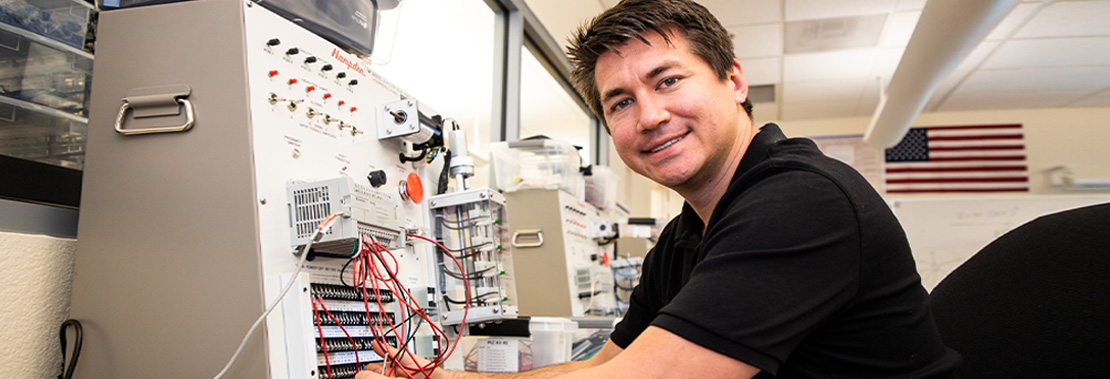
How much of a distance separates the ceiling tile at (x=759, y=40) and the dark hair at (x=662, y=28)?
376 centimetres

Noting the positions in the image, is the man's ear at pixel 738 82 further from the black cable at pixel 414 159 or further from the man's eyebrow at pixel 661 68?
the black cable at pixel 414 159

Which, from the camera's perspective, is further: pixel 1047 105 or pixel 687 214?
pixel 1047 105


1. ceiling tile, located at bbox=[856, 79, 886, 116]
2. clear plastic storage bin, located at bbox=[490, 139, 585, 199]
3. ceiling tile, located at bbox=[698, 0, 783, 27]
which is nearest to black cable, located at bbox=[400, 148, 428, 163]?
clear plastic storage bin, located at bbox=[490, 139, 585, 199]

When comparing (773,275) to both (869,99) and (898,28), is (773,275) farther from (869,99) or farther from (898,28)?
(869,99)

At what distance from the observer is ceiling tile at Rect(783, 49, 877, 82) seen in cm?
535

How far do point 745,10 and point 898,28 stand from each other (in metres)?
1.20

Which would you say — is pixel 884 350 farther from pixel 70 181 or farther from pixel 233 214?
pixel 70 181

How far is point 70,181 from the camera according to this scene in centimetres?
112

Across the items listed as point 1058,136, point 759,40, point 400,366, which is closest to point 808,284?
point 400,366

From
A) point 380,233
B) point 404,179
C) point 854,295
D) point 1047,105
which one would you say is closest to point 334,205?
point 380,233

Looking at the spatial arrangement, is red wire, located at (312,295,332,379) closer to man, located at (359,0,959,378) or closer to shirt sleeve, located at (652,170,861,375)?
man, located at (359,0,959,378)

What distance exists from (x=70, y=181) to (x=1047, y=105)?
7.83m

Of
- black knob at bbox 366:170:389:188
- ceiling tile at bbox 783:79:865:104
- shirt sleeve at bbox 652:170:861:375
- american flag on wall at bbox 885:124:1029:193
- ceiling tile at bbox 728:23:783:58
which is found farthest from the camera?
american flag on wall at bbox 885:124:1029:193

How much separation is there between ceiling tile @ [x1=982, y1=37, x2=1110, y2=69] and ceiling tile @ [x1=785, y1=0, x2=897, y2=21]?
136 centimetres
